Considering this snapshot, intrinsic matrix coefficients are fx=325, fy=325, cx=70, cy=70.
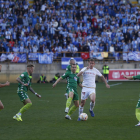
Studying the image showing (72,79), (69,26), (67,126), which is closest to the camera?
(67,126)

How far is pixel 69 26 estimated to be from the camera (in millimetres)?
32188

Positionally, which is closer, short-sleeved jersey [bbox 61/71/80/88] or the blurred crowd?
short-sleeved jersey [bbox 61/71/80/88]

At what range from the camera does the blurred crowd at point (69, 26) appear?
99.3 ft

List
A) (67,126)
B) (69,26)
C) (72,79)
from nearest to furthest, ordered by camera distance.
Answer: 1. (67,126)
2. (72,79)
3. (69,26)

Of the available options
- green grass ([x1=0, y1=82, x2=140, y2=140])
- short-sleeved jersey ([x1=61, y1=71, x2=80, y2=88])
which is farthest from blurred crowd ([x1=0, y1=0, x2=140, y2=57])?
short-sleeved jersey ([x1=61, y1=71, x2=80, y2=88])

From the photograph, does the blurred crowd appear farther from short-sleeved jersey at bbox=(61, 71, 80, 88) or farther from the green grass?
short-sleeved jersey at bbox=(61, 71, 80, 88)

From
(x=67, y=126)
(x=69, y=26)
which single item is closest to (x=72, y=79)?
(x=67, y=126)

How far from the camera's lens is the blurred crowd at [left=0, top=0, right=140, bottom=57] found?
3028cm

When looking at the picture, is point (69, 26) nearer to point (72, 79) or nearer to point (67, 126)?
point (72, 79)

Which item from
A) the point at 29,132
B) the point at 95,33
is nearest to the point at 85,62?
the point at 95,33

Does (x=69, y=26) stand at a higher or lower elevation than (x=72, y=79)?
higher

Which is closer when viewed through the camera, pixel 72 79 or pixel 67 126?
pixel 67 126

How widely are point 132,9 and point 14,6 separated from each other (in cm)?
1260

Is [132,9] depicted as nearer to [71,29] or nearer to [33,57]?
[71,29]
